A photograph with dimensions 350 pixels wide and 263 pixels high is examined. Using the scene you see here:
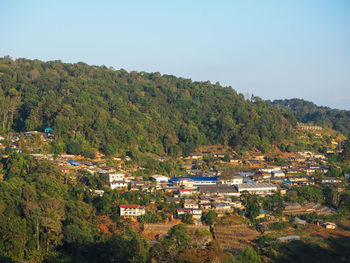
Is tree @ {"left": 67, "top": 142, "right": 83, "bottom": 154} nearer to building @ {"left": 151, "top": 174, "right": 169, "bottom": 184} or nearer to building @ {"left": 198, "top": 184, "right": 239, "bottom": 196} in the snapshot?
building @ {"left": 151, "top": 174, "right": 169, "bottom": 184}

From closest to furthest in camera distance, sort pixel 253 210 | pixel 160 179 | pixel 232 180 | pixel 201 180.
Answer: pixel 253 210 < pixel 160 179 < pixel 201 180 < pixel 232 180

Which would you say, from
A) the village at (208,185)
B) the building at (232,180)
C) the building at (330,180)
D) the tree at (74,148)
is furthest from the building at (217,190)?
the tree at (74,148)

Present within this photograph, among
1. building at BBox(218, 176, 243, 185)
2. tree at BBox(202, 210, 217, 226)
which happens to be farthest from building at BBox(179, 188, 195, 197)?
building at BBox(218, 176, 243, 185)

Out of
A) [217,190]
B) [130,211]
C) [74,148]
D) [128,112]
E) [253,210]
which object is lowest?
[130,211]

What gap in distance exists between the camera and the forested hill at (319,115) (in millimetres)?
A: 52125

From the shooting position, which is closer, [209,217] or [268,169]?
[209,217]

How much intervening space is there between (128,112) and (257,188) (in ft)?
46.2

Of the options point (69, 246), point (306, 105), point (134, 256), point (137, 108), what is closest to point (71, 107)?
point (137, 108)

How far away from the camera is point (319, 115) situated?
56.0 metres

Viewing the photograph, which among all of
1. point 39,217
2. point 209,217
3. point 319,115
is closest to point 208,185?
point 209,217

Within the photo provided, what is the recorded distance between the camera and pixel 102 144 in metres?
28.6

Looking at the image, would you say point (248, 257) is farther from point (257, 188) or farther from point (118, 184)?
point (118, 184)

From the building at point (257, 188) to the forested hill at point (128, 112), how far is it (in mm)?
8875

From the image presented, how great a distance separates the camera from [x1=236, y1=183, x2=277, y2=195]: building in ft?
76.9
